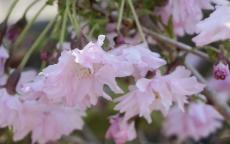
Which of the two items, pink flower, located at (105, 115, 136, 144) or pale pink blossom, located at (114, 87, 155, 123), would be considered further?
pink flower, located at (105, 115, 136, 144)

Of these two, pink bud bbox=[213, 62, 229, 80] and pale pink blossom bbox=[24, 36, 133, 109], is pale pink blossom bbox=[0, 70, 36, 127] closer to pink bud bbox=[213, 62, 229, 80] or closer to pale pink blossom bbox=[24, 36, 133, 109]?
pale pink blossom bbox=[24, 36, 133, 109]

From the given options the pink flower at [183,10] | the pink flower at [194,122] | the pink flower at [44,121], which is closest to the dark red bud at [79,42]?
the pink flower at [44,121]

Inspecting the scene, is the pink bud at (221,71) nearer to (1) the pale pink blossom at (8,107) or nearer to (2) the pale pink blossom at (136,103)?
(2) the pale pink blossom at (136,103)

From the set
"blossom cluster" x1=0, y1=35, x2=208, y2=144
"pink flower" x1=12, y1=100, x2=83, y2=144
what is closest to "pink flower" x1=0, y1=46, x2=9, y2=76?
"blossom cluster" x1=0, y1=35, x2=208, y2=144

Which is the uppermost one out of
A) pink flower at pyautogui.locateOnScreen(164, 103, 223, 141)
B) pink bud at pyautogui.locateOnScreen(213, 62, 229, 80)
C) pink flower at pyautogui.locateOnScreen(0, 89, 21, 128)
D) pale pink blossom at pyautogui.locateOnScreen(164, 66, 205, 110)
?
pink bud at pyautogui.locateOnScreen(213, 62, 229, 80)

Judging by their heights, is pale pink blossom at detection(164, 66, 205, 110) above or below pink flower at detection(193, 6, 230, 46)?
below

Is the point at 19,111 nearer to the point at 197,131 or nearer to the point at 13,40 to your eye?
the point at 13,40

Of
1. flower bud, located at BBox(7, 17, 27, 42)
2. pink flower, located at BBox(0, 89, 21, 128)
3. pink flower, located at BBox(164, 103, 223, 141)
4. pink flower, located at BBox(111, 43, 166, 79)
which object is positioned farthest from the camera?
pink flower, located at BBox(164, 103, 223, 141)
